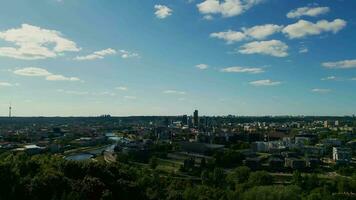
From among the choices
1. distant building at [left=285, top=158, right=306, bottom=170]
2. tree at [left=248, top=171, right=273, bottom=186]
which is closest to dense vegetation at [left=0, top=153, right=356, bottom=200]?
tree at [left=248, top=171, right=273, bottom=186]

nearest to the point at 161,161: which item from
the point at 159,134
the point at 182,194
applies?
the point at 182,194

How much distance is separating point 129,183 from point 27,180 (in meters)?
4.73

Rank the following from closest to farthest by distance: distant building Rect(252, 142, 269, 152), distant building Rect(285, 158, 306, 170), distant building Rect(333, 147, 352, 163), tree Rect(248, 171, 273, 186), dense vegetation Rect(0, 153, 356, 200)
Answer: dense vegetation Rect(0, 153, 356, 200) → tree Rect(248, 171, 273, 186) → distant building Rect(285, 158, 306, 170) → distant building Rect(333, 147, 352, 163) → distant building Rect(252, 142, 269, 152)

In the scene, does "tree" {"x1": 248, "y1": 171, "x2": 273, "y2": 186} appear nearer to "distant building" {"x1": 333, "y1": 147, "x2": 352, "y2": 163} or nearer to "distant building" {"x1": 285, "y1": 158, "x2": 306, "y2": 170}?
"distant building" {"x1": 285, "y1": 158, "x2": 306, "y2": 170}

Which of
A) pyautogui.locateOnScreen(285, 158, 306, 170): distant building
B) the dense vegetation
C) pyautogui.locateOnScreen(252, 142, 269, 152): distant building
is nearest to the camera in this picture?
the dense vegetation

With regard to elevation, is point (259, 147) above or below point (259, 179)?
above

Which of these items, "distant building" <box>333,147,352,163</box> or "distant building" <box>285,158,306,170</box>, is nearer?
"distant building" <box>285,158,306,170</box>

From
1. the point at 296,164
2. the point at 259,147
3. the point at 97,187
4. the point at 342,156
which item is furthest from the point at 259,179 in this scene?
the point at 259,147

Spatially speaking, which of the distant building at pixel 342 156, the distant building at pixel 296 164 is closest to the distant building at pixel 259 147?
the distant building at pixel 342 156

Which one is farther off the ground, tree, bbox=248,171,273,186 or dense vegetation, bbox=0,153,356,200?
dense vegetation, bbox=0,153,356,200

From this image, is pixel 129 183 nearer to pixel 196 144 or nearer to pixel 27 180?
pixel 27 180

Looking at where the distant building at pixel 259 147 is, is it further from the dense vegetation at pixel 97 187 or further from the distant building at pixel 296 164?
the dense vegetation at pixel 97 187

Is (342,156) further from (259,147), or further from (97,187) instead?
(97,187)

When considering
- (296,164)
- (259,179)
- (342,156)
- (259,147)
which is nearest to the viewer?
(259,179)
